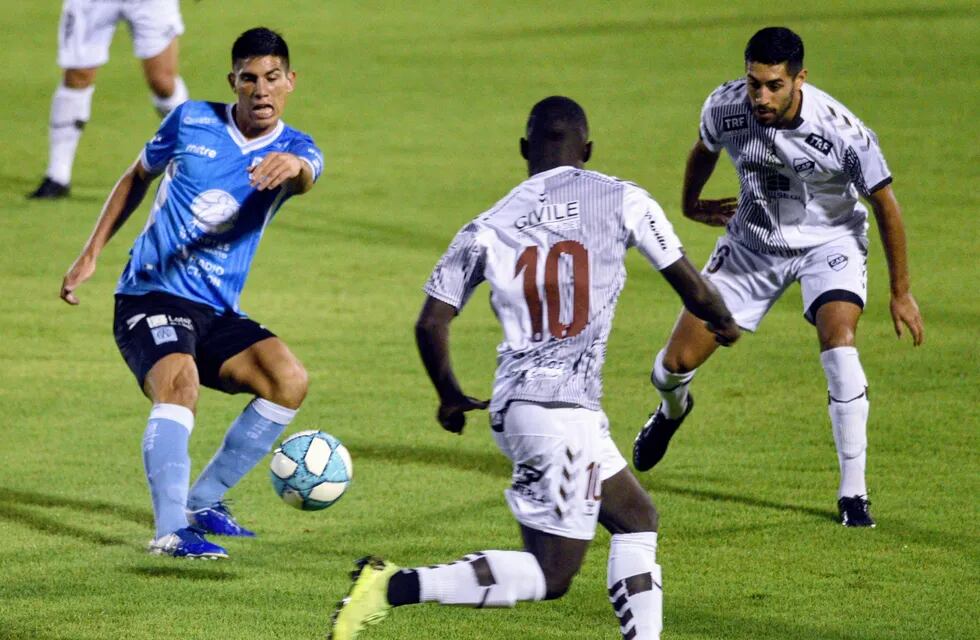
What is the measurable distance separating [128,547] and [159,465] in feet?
1.83

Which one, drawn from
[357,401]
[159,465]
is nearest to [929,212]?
[357,401]

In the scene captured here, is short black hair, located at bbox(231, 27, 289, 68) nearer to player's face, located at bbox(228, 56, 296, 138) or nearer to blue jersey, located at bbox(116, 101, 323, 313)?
player's face, located at bbox(228, 56, 296, 138)

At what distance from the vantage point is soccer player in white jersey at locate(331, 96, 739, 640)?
4.84m

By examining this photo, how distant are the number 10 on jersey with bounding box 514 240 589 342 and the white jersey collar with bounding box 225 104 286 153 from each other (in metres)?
2.37

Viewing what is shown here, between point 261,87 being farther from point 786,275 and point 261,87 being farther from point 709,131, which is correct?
point 786,275

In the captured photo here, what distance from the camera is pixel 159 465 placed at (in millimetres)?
6375

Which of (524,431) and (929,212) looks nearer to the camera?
(524,431)

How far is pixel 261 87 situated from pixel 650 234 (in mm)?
2459

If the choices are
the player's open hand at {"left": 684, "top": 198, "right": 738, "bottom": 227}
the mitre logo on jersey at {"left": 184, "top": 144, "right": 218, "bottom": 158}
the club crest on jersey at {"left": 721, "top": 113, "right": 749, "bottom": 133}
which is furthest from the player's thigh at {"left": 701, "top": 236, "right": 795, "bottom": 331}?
the mitre logo on jersey at {"left": 184, "top": 144, "right": 218, "bottom": 158}

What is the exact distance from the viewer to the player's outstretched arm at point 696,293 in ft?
16.2

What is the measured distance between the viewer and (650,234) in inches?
193

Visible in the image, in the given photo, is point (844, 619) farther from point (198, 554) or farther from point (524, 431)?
point (198, 554)

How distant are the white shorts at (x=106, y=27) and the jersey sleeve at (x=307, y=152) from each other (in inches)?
289

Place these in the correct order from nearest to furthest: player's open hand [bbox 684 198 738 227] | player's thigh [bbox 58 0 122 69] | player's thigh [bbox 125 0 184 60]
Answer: player's open hand [bbox 684 198 738 227], player's thigh [bbox 125 0 184 60], player's thigh [bbox 58 0 122 69]
